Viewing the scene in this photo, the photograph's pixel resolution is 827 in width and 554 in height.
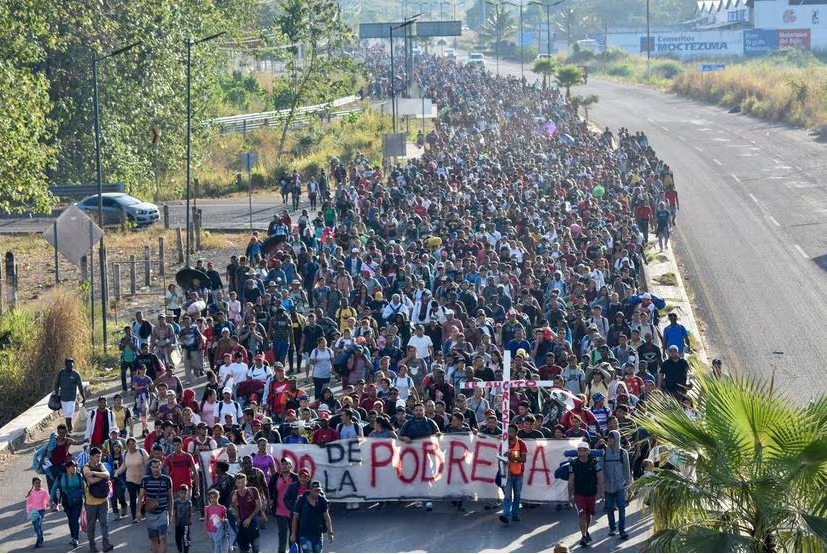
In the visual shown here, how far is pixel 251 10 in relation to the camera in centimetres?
8288

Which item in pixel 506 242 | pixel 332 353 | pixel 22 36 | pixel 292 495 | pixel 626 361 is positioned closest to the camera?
pixel 292 495

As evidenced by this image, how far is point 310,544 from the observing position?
14.3 m

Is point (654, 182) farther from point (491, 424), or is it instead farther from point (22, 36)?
point (491, 424)

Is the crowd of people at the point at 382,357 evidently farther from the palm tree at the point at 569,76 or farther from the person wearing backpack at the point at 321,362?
the palm tree at the point at 569,76

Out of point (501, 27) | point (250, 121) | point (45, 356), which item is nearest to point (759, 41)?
point (501, 27)

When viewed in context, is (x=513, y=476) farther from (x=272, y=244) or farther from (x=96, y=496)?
(x=272, y=244)

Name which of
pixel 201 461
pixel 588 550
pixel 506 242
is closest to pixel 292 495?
pixel 201 461

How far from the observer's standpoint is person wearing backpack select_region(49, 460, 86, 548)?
15773mm

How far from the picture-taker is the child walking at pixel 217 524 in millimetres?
14453

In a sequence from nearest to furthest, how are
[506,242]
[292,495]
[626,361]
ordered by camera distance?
[292,495]
[626,361]
[506,242]

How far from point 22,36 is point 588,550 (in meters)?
21.2

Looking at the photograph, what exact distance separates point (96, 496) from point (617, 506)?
5652mm

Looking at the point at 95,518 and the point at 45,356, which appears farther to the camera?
the point at 45,356

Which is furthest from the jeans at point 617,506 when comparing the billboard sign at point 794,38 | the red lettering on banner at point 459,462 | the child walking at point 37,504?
the billboard sign at point 794,38
